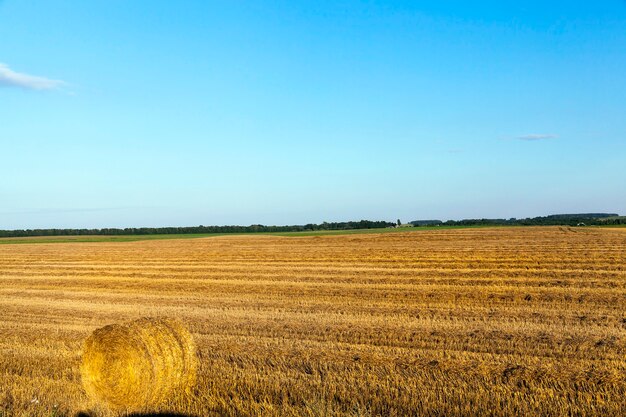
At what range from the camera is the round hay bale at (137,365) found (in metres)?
8.04

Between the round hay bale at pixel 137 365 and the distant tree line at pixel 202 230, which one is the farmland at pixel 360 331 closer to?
the round hay bale at pixel 137 365

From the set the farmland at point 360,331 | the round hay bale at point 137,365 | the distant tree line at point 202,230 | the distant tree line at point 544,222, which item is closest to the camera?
the farmland at point 360,331

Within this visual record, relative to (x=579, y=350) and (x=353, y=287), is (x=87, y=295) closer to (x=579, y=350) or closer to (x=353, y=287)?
(x=353, y=287)

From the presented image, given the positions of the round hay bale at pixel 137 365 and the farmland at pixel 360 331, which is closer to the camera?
the farmland at pixel 360 331

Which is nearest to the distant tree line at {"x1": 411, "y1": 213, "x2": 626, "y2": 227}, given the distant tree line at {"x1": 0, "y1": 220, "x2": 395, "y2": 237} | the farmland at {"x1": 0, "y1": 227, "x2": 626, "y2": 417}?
the distant tree line at {"x1": 0, "y1": 220, "x2": 395, "y2": 237}

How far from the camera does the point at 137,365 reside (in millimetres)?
8234

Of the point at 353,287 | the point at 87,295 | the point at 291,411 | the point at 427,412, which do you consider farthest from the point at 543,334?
the point at 87,295

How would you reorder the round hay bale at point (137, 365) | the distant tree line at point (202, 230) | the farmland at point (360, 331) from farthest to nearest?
the distant tree line at point (202, 230) < the round hay bale at point (137, 365) < the farmland at point (360, 331)

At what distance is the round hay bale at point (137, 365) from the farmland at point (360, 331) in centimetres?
28

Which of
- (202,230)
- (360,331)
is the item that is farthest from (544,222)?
(360,331)

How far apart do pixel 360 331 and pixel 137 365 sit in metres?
4.87

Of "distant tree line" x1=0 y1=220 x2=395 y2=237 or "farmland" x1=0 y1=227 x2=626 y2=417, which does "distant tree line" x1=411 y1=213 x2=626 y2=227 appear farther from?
"farmland" x1=0 y1=227 x2=626 y2=417

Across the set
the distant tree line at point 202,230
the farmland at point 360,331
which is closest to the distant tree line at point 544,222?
the distant tree line at point 202,230

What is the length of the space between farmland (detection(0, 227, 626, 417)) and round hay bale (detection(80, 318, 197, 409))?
0.93 feet
